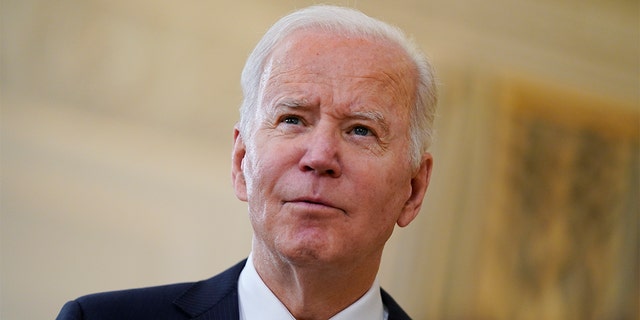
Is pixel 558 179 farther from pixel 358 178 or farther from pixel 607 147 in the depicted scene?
pixel 358 178

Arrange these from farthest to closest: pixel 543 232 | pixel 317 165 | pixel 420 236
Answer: pixel 543 232, pixel 420 236, pixel 317 165

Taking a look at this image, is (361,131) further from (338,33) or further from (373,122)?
(338,33)

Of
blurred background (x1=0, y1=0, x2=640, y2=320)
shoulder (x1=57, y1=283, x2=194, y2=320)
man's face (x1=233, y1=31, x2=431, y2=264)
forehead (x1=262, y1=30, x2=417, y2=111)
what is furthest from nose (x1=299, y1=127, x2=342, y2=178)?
blurred background (x1=0, y1=0, x2=640, y2=320)

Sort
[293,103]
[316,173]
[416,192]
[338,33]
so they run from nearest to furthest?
[316,173] < [293,103] < [338,33] < [416,192]

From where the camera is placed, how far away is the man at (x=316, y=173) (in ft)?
7.76

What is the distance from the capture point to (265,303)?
250 cm

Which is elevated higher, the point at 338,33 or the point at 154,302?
the point at 338,33

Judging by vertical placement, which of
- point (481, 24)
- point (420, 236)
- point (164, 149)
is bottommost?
point (420, 236)

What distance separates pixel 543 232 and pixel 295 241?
12.8 ft

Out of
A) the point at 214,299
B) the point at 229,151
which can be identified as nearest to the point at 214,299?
the point at 214,299

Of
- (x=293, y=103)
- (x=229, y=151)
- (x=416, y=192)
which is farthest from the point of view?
(x=229, y=151)

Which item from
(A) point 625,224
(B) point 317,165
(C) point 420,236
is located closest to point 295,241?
(B) point 317,165

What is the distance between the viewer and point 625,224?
243 inches

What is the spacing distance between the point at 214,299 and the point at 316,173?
0.45 m
